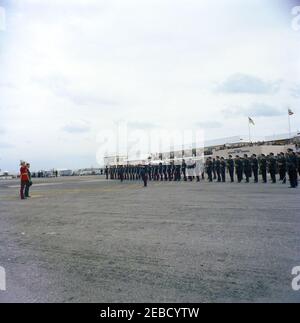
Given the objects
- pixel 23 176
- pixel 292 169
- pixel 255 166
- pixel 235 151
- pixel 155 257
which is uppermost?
pixel 235 151

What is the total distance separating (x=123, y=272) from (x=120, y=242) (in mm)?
1812

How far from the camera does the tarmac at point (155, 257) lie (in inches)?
156

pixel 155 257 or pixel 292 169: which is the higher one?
pixel 292 169

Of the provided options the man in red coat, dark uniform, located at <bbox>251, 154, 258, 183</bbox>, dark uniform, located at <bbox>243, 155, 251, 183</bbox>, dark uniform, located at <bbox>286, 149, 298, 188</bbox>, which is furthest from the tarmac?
dark uniform, located at <bbox>243, 155, 251, 183</bbox>

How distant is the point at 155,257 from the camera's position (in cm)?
539

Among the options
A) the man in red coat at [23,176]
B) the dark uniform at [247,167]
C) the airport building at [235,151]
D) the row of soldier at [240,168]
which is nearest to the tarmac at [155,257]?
the man in red coat at [23,176]

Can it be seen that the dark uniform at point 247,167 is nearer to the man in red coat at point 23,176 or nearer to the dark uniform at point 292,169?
the dark uniform at point 292,169

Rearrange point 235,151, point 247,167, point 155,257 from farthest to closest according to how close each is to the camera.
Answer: point 235,151 < point 247,167 < point 155,257

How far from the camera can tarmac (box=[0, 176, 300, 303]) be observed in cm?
396

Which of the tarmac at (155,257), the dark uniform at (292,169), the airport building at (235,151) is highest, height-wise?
the airport building at (235,151)

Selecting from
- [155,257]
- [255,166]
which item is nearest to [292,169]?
[255,166]

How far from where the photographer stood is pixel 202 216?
29.9ft

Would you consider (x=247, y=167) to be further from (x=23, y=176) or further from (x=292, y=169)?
(x=23, y=176)
